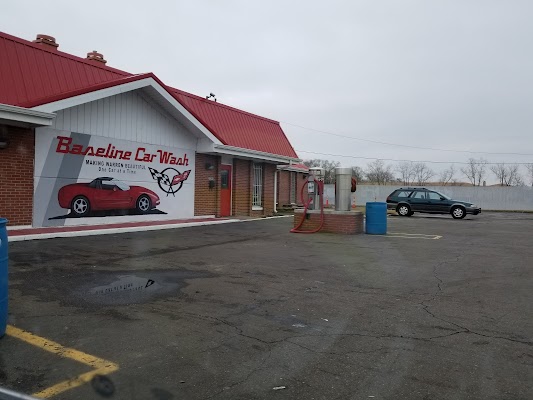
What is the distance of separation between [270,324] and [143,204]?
38.2ft

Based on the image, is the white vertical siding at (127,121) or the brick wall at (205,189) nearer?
the white vertical siding at (127,121)

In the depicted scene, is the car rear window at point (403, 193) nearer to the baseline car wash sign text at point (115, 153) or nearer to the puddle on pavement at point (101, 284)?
the baseline car wash sign text at point (115, 153)

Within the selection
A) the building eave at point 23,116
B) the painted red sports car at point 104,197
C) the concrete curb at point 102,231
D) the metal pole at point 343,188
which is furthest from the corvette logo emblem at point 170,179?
the metal pole at point 343,188

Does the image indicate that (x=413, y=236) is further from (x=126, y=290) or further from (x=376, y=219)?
(x=126, y=290)

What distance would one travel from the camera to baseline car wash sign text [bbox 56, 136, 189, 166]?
13.0 m

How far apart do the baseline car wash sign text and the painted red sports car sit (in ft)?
2.68

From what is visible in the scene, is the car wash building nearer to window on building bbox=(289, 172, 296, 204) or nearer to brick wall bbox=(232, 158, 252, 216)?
brick wall bbox=(232, 158, 252, 216)

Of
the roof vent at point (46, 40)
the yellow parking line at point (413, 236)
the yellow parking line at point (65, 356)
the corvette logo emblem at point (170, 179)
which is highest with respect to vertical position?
the roof vent at point (46, 40)

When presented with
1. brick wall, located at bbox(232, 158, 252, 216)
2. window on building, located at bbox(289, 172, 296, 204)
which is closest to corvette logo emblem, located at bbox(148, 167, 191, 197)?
brick wall, located at bbox(232, 158, 252, 216)

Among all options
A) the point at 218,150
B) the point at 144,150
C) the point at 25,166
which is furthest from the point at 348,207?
the point at 25,166

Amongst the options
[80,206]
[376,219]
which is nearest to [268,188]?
[376,219]

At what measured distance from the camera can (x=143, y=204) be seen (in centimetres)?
1575

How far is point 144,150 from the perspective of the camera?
15562mm

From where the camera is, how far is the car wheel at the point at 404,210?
25.8 meters
